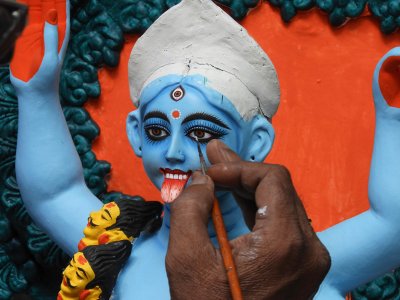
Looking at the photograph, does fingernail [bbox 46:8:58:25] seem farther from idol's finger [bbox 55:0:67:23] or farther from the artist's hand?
the artist's hand

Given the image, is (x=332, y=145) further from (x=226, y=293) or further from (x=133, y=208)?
(x=226, y=293)

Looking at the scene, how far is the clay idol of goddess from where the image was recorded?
2.34m

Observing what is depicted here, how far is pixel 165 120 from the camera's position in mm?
2338

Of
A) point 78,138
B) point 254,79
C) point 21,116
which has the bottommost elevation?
point 78,138

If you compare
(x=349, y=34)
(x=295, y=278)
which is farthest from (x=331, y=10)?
(x=295, y=278)

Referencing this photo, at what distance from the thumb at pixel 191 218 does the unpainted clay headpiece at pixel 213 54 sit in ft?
1.54

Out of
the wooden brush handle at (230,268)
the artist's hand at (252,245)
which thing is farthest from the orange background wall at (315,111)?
the wooden brush handle at (230,268)

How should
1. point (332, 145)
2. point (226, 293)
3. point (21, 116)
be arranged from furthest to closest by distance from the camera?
1. point (332, 145)
2. point (21, 116)
3. point (226, 293)

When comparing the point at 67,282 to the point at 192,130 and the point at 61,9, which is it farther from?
the point at 61,9

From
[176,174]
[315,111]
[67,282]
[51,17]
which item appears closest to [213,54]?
[176,174]

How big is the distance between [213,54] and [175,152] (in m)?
0.24

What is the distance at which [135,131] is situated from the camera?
2518 millimetres

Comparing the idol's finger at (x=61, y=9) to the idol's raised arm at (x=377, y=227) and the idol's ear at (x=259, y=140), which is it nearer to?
the idol's ear at (x=259, y=140)

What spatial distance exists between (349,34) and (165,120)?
0.85 m
